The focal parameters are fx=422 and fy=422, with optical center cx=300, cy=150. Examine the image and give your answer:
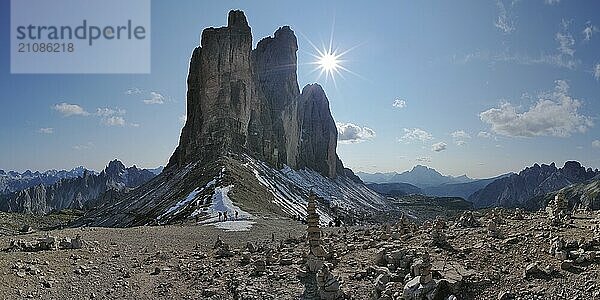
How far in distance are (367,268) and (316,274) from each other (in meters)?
1.93

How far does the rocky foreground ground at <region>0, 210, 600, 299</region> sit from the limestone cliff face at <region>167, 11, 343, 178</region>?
74326mm

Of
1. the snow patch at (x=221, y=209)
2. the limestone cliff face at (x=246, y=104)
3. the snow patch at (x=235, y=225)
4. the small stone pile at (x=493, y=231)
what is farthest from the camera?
the limestone cliff face at (x=246, y=104)

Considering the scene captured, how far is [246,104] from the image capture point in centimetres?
10444

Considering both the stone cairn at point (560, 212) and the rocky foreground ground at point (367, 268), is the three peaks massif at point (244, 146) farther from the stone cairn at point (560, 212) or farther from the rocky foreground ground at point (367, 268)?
the stone cairn at point (560, 212)

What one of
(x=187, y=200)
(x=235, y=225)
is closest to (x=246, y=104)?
(x=187, y=200)

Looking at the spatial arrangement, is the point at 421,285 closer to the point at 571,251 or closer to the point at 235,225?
the point at 571,251

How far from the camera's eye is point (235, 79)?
338 ft

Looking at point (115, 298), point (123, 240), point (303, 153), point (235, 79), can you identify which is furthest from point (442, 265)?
point (303, 153)

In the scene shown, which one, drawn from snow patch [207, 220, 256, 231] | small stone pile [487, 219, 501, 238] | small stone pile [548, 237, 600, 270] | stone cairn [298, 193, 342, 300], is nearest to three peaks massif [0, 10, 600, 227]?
snow patch [207, 220, 256, 231]

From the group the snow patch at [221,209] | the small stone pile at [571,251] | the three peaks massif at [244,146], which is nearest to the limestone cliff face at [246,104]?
the three peaks massif at [244,146]

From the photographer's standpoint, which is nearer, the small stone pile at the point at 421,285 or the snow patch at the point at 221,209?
the small stone pile at the point at 421,285

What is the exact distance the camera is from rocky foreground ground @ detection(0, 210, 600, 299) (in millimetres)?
11141

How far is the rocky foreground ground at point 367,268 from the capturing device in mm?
11141

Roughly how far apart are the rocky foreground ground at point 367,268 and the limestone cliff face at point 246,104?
74.3m
